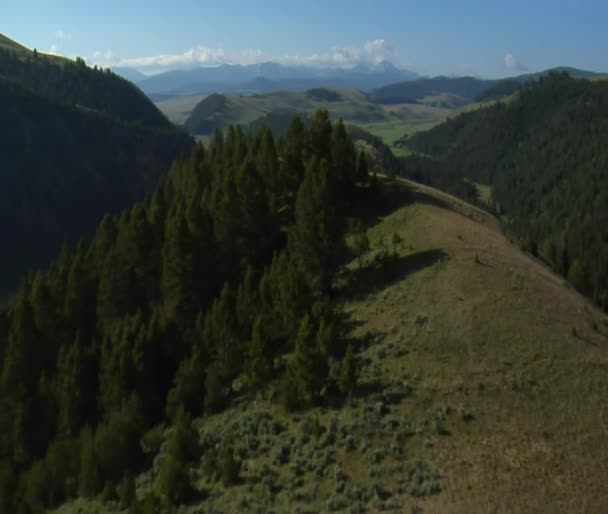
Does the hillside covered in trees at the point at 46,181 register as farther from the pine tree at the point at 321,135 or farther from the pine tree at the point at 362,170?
the pine tree at the point at 362,170

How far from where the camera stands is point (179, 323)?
187 feet

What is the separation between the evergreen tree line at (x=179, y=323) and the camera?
4106 centimetres

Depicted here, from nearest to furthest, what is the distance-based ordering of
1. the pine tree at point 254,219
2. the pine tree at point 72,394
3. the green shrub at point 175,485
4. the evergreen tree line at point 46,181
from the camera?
the green shrub at point 175,485 < the pine tree at point 72,394 < the pine tree at point 254,219 < the evergreen tree line at point 46,181

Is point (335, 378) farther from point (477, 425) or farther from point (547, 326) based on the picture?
point (547, 326)

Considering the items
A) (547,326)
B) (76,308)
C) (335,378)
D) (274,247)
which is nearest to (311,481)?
(335,378)

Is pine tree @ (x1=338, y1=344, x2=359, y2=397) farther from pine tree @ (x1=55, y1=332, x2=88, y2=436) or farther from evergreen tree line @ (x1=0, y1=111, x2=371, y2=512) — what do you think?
pine tree @ (x1=55, y1=332, x2=88, y2=436)

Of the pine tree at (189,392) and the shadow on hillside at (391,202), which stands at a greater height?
the shadow on hillside at (391,202)

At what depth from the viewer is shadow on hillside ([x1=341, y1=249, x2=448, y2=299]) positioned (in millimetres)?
50562

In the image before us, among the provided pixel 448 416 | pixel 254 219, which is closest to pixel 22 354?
pixel 254 219

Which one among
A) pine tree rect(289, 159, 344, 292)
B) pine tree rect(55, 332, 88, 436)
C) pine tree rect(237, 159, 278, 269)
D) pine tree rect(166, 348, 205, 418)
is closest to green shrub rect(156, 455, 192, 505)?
pine tree rect(166, 348, 205, 418)

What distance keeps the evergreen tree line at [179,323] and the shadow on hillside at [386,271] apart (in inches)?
89.0

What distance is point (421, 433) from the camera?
109 feet

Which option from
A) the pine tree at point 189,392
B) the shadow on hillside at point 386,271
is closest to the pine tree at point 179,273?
the pine tree at point 189,392

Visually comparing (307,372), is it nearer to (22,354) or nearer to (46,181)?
(22,354)
